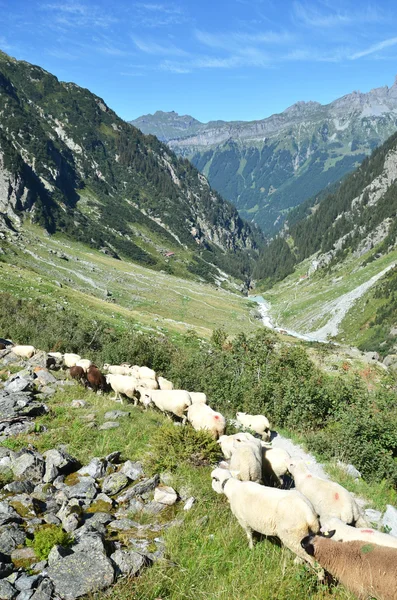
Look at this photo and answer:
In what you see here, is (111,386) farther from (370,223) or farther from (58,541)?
(370,223)

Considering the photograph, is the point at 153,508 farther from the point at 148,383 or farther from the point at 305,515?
the point at 148,383

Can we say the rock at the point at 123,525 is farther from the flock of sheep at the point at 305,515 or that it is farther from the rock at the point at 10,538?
the flock of sheep at the point at 305,515

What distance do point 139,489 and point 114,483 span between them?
2.27 ft

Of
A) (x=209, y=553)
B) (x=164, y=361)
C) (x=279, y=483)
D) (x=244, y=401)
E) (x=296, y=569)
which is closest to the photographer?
(x=296, y=569)

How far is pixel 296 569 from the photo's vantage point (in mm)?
6508

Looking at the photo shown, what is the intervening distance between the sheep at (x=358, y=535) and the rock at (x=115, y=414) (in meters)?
8.36

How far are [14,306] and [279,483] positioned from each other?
32022 mm

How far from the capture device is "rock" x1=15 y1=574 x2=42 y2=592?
227 inches

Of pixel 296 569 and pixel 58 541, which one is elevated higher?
pixel 296 569

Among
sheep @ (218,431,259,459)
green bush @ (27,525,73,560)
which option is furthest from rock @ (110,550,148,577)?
sheep @ (218,431,259,459)

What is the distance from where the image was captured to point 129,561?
639 cm

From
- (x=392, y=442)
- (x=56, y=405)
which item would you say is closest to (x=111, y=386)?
(x=56, y=405)

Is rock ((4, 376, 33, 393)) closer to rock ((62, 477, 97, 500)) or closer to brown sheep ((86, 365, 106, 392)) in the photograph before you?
brown sheep ((86, 365, 106, 392))

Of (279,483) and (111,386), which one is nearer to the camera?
(279,483)
